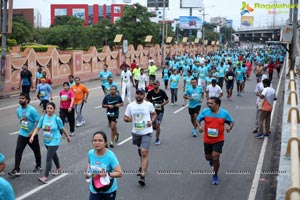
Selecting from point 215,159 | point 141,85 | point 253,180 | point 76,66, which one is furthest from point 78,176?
point 76,66

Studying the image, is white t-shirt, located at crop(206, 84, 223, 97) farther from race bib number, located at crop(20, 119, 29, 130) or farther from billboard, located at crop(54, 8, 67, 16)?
billboard, located at crop(54, 8, 67, 16)

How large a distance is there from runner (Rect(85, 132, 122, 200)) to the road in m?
2.23

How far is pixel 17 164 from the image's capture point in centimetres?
899

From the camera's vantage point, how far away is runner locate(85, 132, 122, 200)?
5406mm

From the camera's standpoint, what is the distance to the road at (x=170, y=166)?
8.02 metres

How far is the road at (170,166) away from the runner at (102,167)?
2.23 m

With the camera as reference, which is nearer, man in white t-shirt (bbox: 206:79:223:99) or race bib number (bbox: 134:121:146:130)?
race bib number (bbox: 134:121:146:130)

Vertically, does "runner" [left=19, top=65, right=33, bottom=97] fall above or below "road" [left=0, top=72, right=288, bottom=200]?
above

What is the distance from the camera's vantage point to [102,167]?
5449 mm

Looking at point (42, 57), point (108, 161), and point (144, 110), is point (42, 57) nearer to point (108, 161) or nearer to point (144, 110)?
point (144, 110)

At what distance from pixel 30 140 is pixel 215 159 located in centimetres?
358

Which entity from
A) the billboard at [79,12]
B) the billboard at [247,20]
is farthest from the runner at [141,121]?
the billboard at [79,12]

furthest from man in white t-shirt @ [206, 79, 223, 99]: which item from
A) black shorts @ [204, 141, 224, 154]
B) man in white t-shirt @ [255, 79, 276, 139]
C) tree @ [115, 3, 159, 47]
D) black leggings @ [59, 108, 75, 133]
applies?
tree @ [115, 3, 159, 47]

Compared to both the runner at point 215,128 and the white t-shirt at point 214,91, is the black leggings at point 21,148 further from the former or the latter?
the white t-shirt at point 214,91
